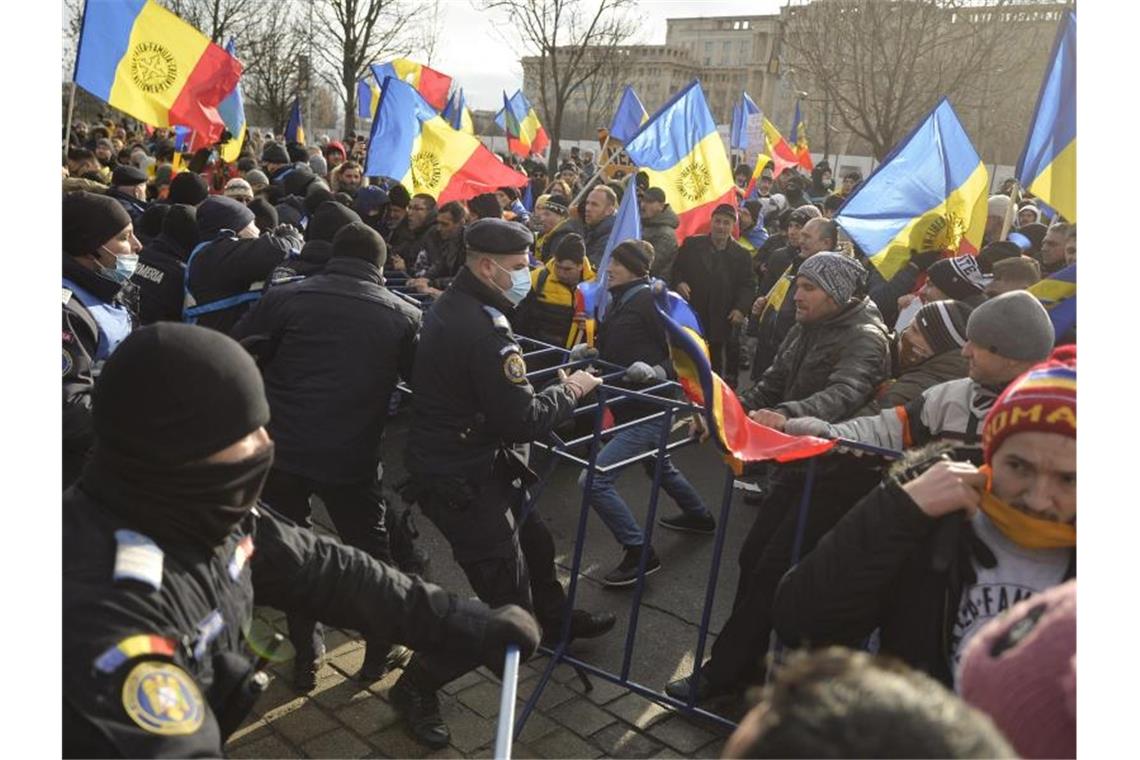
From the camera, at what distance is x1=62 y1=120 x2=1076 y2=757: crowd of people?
1.36 m

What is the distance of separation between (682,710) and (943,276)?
2.71m

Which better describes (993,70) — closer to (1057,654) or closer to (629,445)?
(629,445)

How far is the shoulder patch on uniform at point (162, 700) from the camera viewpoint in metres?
1.36

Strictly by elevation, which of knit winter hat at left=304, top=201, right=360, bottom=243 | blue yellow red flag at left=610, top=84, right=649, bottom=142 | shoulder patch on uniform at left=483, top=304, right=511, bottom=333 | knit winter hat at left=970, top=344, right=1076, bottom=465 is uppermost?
blue yellow red flag at left=610, top=84, right=649, bottom=142

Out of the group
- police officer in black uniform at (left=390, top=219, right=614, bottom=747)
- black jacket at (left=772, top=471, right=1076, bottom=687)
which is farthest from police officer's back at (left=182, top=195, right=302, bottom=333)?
black jacket at (left=772, top=471, right=1076, bottom=687)

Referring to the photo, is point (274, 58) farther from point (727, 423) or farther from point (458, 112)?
point (727, 423)

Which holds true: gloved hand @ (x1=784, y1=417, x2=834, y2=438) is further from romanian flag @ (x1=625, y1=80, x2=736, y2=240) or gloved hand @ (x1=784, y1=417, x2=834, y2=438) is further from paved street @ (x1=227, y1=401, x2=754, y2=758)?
romanian flag @ (x1=625, y1=80, x2=736, y2=240)

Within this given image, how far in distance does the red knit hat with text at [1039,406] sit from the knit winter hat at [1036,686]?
0.72 metres

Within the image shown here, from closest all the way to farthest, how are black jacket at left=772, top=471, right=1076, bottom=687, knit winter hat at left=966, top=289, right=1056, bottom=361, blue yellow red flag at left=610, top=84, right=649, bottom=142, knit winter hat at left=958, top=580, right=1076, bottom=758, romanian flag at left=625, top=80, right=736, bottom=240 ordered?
knit winter hat at left=958, top=580, right=1076, bottom=758, black jacket at left=772, top=471, right=1076, bottom=687, knit winter hat at left=966, top=289, right=1056, bottom=361, romanian flag at left=625, top=80, right=736, bottom=240, blue yellow red flag at left=610, top=84, right=649, bottom=142

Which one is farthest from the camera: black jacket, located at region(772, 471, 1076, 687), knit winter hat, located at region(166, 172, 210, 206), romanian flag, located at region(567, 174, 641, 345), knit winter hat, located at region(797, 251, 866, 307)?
knit winter hat, located at region(166, 172, 210, 206)

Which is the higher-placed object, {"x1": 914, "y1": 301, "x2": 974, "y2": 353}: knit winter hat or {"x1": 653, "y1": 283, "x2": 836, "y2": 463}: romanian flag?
{"x1": 914, "y1": 301, "x2": 974, "y2": 353}: knit winter hat

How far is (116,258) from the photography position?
3.63 meters

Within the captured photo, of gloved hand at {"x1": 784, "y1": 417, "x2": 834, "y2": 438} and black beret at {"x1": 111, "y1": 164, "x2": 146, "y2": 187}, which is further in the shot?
black beret at {"x1": 111, "y1": 164, "x2": 146, "y2": 187}

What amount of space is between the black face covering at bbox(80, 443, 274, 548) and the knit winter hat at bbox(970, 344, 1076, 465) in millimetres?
1602
